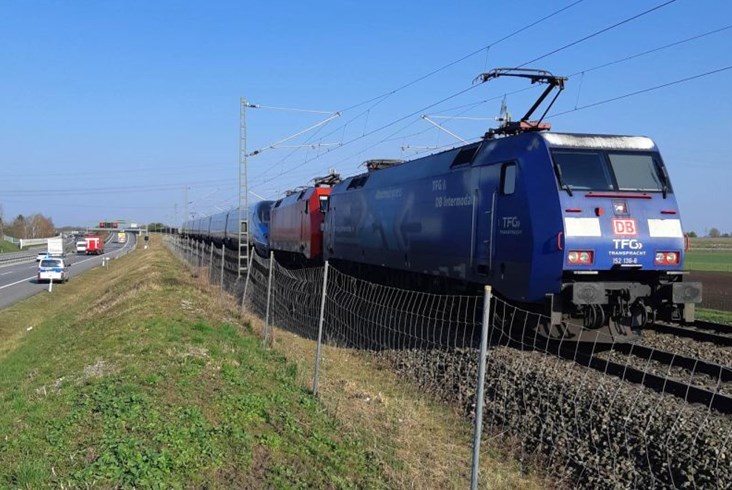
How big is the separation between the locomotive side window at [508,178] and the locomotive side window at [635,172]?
5.01 feet

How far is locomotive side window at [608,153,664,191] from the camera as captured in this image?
33.7 feet

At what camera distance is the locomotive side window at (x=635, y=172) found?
1026 cm

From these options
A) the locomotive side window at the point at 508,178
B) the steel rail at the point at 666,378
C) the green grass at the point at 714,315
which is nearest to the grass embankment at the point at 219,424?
the steel rail at the point at 666,378

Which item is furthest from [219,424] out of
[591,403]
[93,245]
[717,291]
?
[93,245]

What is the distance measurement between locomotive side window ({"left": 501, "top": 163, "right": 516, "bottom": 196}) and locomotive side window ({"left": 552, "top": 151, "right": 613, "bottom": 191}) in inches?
30.7

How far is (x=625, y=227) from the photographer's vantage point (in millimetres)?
9844

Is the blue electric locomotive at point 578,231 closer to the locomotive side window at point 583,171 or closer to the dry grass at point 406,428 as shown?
the locomotive side window at point 583,171

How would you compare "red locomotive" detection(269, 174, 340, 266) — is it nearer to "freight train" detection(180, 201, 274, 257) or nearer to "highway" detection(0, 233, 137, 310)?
"freight train" detection(180, 201, 274, 257)

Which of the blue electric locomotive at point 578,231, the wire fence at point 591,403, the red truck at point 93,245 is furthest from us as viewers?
the red truck at point 93,245

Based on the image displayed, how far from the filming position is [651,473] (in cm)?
541

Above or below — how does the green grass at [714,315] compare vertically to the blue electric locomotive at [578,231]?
below

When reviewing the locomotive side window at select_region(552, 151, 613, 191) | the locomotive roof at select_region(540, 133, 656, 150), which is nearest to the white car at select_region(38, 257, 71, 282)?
the locomotive roof at select_region(540, 133, 656, 150)

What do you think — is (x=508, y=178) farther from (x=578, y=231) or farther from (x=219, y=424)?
(x=219, y=424)

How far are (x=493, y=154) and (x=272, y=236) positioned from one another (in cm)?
2203
